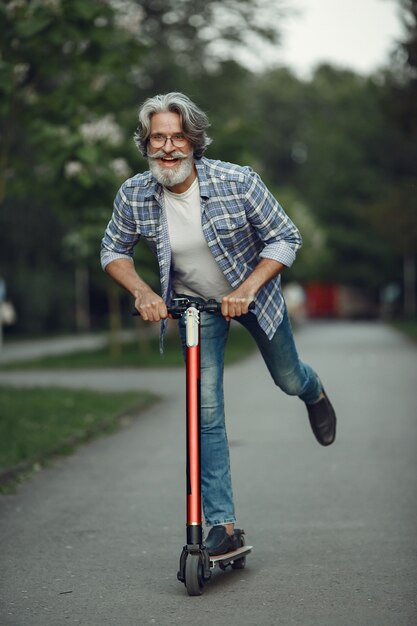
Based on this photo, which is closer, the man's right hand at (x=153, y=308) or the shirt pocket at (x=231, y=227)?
the man's right hand at (x=153, y=308)

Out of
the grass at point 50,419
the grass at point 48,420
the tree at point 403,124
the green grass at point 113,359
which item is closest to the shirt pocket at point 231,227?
the grass at point 48,420

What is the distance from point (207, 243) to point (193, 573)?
49.7 inches

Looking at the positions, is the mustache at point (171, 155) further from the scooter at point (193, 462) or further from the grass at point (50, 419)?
the grass at point (50, 419)

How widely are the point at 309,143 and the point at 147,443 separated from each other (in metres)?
60.3

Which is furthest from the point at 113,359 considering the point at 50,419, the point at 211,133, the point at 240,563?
the point at 240,563

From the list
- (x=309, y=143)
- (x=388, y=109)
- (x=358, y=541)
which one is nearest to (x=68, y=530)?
(x=358, y=541)

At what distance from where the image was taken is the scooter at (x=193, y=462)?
14.6 feet

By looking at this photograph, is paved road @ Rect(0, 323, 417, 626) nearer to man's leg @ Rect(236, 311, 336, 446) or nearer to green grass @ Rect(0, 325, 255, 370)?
man's leg @ Rect(236, 311, 336, 446)

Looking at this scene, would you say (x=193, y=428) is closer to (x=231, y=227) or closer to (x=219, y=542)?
(x=219, y=542)

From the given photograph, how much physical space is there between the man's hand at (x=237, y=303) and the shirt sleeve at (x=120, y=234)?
1.85ft

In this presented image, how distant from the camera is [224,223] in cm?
462

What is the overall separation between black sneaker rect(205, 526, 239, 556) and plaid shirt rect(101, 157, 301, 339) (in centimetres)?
82

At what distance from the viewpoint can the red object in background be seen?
75312mm

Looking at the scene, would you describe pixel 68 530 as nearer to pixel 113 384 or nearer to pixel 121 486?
pixel 121 486
